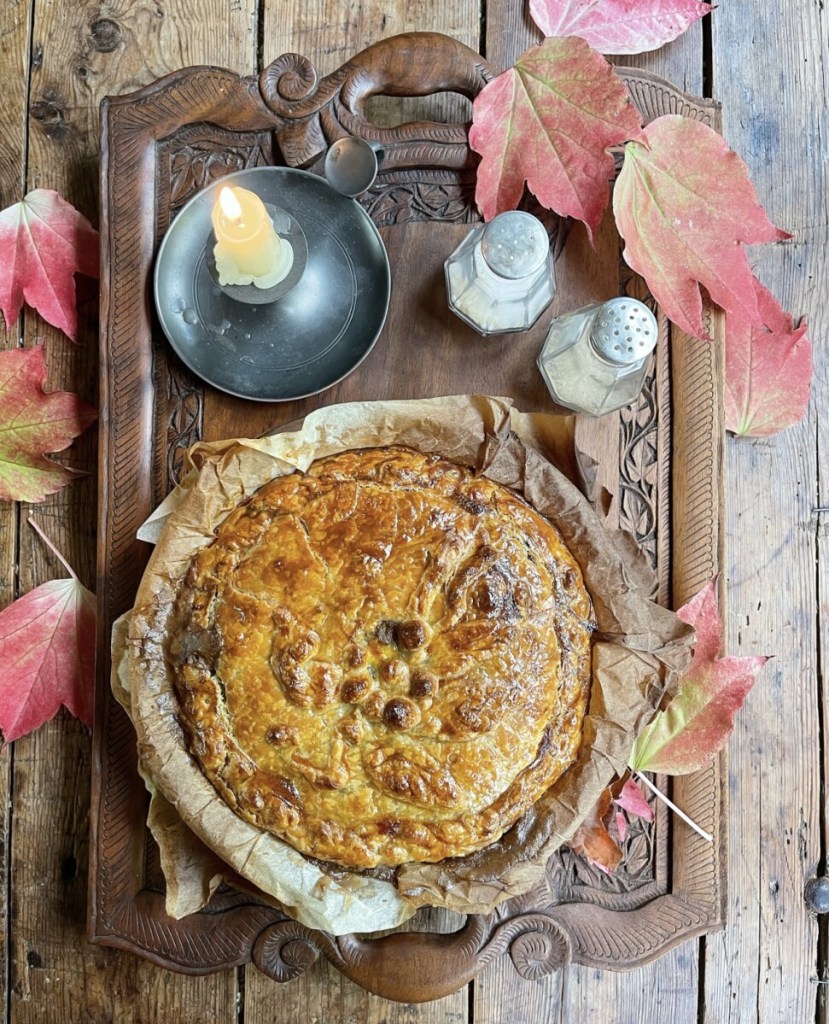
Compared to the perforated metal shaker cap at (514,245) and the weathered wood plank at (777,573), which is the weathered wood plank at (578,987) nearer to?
the weathered wood plank at (777,573)

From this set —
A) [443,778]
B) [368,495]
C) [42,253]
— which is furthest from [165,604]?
[42,253]

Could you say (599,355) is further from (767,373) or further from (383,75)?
(383,75)

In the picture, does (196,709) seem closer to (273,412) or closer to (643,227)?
(273,412)

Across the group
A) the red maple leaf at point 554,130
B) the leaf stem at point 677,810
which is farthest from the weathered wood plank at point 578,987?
the leaf stem at point 677,810

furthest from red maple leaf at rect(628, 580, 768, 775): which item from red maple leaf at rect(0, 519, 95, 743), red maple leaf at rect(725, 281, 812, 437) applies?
red maple leaf at rect(0, 519, 95, 743)

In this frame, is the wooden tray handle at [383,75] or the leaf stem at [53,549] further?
the leaf stem at [53,549]

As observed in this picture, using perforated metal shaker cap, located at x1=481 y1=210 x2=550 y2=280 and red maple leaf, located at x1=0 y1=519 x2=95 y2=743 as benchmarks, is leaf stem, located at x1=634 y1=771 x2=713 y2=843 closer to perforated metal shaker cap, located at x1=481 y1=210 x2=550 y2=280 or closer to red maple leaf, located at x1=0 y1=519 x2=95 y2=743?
perforated metal shaker cap, located at x1=481 y1=210 x2=550 y2=280
